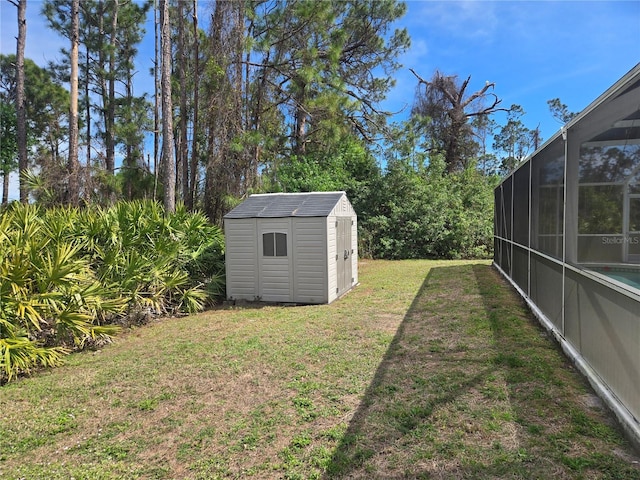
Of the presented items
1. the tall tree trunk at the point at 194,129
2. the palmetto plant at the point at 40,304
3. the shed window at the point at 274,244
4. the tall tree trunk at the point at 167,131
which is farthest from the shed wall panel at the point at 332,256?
the tall tree trunk at the point at 194,129

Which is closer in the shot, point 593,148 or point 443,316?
point 593,148

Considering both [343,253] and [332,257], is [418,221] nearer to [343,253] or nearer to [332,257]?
[343,253]

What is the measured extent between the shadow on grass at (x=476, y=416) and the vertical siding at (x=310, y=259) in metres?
2.56

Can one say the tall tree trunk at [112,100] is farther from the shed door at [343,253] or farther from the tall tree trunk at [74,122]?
the shed door at [343,253]

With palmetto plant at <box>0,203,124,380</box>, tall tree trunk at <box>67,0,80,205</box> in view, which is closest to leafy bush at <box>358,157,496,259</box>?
tall tree trunk at <box>67,0,80,205</box>

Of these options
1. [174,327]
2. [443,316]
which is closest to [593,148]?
[443,316]

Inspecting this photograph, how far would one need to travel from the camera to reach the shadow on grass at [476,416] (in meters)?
2.41

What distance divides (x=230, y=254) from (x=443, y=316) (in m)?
4.15

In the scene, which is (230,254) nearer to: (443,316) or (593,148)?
(443,316)

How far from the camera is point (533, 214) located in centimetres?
590

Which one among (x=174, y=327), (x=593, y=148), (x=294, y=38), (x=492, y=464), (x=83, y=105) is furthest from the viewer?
(x=83, y=105)

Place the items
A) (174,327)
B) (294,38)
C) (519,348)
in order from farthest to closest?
(294,38) → (174,327) → (519,348)

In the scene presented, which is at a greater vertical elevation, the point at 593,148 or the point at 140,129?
the point at 140,129

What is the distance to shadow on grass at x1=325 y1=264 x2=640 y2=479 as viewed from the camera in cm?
241
